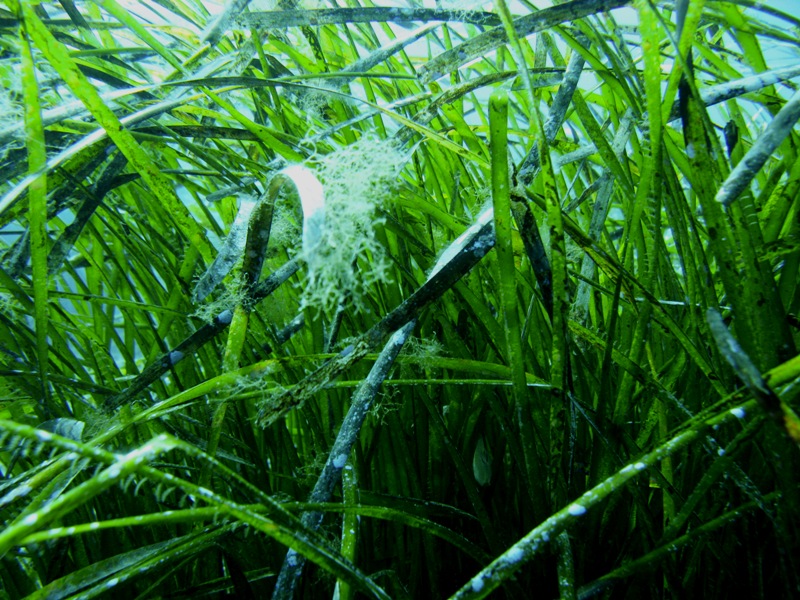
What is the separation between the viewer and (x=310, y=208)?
34 cm

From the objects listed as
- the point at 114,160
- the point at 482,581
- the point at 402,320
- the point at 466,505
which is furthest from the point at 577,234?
the point at 114,160

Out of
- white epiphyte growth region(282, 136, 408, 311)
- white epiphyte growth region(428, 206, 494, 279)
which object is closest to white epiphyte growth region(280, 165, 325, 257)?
white epiphyte growth region(282, 136, 408, 311)

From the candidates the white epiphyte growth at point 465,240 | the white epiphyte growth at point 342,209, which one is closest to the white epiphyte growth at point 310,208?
the white epiphyte growth at point 342,209

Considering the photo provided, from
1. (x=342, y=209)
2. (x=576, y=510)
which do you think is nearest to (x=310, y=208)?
(x=342, y=209)

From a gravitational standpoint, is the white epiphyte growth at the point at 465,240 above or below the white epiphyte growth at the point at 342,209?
below

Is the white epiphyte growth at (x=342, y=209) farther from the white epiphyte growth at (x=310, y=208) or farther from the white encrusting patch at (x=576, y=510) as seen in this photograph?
the white encrusting patch at (x=576, y=510)

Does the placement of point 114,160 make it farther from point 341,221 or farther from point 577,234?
point 577,234

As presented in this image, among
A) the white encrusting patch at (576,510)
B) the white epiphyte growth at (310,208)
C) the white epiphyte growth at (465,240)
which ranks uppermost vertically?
the white epiphyte growth at (310,208)

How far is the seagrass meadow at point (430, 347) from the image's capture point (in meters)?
0.38

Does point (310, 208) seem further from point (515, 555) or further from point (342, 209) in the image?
point (515, 555)

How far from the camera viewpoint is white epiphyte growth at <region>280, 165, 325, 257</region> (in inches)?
12.6

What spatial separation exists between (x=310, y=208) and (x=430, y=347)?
0.31 meters

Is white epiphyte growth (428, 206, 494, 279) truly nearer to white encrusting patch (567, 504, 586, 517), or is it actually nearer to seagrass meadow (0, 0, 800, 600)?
seagrass meadow (0, 0, 800, 600)

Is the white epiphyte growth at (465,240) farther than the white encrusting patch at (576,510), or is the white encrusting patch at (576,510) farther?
the white epiphyte growth at (465,240)
